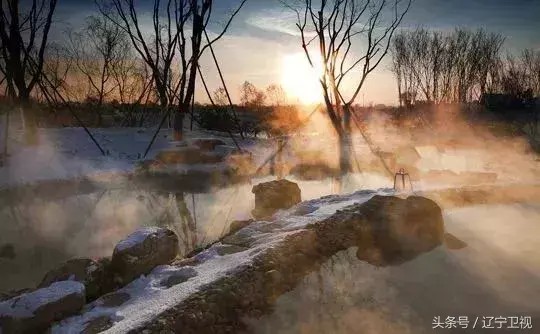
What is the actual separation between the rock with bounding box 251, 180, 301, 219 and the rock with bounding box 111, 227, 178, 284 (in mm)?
3310

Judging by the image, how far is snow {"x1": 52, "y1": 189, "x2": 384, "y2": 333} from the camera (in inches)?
152

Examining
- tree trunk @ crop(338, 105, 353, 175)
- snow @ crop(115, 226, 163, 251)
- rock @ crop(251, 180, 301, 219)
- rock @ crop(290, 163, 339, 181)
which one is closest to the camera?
snow @ crop(115, 226, 163, 251)

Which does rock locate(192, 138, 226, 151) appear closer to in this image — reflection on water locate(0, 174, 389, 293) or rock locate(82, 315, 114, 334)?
reflection on water locate(0, 174, 389, 293)

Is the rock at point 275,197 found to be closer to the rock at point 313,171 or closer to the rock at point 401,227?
the rock at point 401,227

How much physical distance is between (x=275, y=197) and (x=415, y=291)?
4515 millimetres

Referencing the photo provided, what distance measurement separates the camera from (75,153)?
14.5 m

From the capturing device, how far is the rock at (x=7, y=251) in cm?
651

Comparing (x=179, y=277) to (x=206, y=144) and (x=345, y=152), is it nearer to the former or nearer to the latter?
(x=206, y=144)

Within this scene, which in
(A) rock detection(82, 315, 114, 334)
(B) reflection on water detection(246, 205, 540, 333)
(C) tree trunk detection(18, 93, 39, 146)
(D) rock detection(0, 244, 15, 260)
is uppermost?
(C) tree trunk detection(18, 93, 39, 146)

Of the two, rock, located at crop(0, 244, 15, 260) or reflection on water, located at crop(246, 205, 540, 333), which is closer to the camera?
reflection on water, located at crop(246, 205, 540, 333)

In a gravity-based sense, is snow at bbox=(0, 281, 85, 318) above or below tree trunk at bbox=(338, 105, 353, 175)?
below

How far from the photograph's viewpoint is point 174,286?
14.6ft

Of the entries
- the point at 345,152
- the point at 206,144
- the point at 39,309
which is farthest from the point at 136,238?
the point at 345,152

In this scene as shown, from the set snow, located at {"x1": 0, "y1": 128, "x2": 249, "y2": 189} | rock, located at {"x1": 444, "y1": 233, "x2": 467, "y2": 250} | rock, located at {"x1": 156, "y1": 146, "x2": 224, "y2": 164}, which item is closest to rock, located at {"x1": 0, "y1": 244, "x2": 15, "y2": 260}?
snow, located at {"x1": 0, "y1": 128, "x2": 249, "y2": 189}
